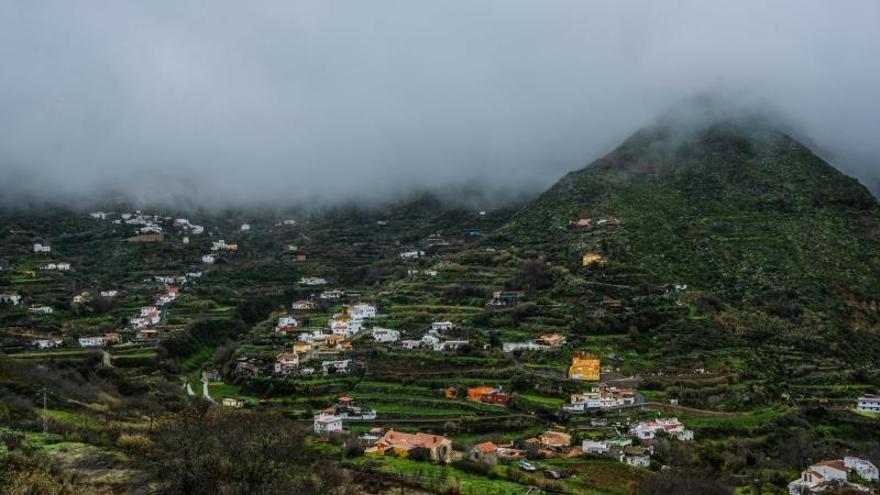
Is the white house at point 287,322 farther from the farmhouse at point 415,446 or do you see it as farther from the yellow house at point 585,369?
the farmhouse at point 415,446

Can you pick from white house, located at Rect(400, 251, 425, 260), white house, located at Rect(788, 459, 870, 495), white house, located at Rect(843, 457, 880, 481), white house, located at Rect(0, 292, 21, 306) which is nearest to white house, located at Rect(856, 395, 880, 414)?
white house, located at Rect(843, 457, 880, 481)

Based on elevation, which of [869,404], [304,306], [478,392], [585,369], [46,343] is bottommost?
[869,404]

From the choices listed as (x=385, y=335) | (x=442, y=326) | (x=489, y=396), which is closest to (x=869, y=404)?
(x=489, y=396)

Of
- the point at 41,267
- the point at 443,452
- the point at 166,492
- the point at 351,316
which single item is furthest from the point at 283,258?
the point at 166,492

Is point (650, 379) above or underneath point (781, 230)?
underneath

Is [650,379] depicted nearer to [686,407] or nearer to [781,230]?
[686,407]

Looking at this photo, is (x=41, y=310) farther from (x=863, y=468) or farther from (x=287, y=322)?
(x=863, y=468)
